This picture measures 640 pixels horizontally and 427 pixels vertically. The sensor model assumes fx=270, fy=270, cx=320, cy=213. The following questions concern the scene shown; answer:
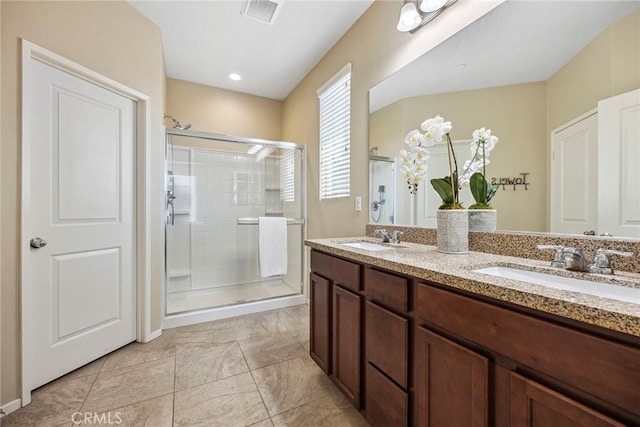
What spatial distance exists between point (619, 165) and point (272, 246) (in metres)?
2.64

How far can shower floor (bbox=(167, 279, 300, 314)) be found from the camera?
9.00 feet

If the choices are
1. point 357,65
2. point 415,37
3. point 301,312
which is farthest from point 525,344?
point 301,312

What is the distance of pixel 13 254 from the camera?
1474 millimetres

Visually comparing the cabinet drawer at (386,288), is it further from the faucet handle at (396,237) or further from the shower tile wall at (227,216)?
the shower tile wall at (227,216)

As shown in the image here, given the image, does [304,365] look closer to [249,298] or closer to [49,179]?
[249,298]

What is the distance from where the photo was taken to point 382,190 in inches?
80.1

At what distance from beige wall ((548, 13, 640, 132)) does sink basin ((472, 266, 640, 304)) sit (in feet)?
2.05

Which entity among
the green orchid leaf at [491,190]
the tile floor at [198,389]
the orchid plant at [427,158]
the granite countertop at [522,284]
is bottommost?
the tile floor at [198,389]

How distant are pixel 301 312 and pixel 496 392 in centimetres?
232

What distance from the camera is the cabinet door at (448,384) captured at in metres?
0.79

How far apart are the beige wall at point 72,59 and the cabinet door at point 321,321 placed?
1.49 meters

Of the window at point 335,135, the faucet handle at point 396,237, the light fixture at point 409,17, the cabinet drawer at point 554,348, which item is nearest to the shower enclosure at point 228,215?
the window at point 335,135

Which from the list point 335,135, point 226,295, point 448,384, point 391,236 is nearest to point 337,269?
point 391,236

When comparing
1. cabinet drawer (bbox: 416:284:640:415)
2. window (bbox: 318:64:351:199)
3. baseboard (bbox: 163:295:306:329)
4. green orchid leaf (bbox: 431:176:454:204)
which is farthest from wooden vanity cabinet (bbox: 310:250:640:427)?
baseboard (bbox: 163:295:306:329)
